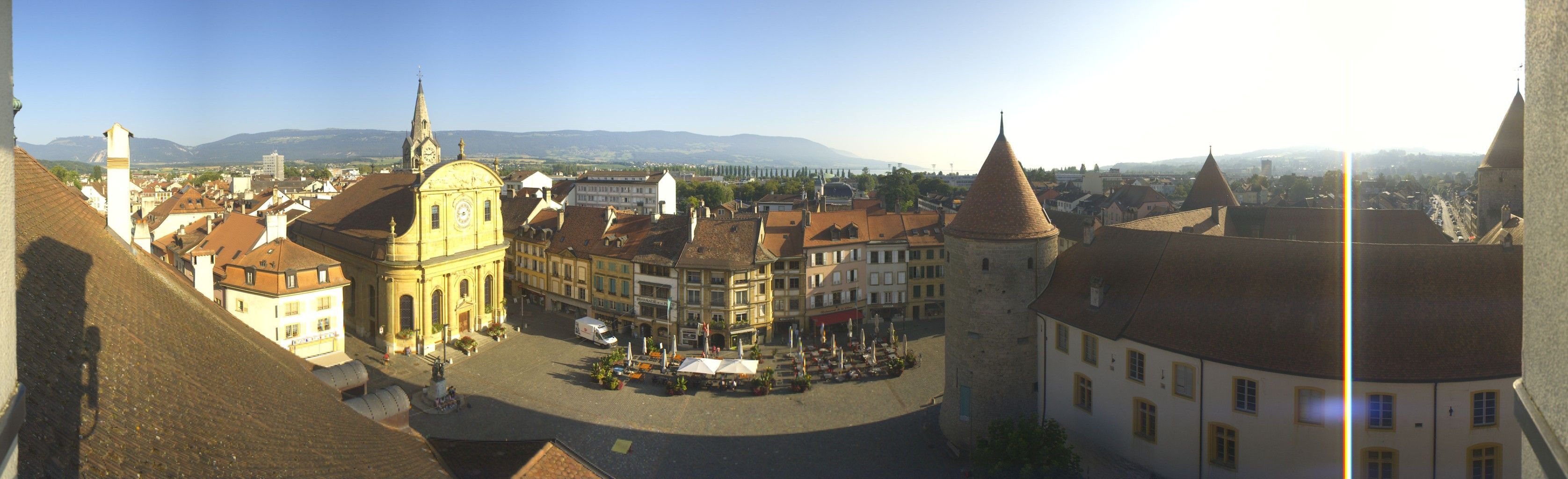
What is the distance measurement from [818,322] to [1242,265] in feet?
78.4

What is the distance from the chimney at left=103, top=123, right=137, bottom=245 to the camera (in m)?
13.5

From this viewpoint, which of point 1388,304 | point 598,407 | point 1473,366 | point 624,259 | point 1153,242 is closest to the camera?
point 1473,366

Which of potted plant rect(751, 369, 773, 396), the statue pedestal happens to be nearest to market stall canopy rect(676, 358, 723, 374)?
potted plant rect(751, 369, 773, 396)

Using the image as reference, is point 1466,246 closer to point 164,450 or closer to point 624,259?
point 164,450

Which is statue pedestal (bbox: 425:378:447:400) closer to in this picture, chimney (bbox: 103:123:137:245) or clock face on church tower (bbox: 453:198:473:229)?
clock face on church tower (bbox: 453:198:473:229)

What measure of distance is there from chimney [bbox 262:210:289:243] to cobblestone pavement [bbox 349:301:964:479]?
24.3 ft

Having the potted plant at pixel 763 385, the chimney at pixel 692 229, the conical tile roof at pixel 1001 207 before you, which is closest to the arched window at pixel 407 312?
the chimney at pixel 692 229

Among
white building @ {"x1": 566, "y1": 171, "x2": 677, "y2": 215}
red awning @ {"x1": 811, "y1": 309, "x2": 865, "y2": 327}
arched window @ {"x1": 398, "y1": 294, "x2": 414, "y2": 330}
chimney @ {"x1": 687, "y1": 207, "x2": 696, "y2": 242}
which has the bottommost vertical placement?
red awning @ {"x1": 811, "y1": 309, "x2": 865, "y2": 327}

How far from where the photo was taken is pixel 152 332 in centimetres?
657

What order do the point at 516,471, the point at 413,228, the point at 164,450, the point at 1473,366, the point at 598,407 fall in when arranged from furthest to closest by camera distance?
1. the point at 413,228
2. the point at 598,407
3. the point at 1473,366
4. the point at 516,471
5. the point at 164,450

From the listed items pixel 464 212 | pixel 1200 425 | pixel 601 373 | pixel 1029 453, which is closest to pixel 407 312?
pixel 464 212

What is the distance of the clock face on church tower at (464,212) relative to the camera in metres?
41.6

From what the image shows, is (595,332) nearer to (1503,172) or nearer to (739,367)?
(739,367)

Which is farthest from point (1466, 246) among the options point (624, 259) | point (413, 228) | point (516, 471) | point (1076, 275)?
point (413, 228)
